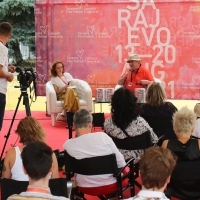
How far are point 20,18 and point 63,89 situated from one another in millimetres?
8019

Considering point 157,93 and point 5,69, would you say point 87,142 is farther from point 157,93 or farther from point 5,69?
point 5,69

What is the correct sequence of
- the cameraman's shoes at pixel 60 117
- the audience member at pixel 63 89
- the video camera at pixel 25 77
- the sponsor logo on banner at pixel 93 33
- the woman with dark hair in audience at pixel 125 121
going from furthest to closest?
1. the sponsor logo on banner at pixel 93 33
2. the cameraman's shoes at pixel 60 117
3. the audience member at pixel 63 89
4. the video camera at pixel 25 77
5. the woman with dark hair in audience at pixel 125 121

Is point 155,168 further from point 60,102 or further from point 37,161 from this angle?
point 60,102

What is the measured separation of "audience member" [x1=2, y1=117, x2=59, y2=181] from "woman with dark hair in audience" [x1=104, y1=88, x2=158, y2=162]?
3.23ft

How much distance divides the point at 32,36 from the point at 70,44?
18.8 feet

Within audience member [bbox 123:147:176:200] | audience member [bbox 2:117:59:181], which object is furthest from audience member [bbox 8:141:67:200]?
audience member [bbox 2:117:59:181]

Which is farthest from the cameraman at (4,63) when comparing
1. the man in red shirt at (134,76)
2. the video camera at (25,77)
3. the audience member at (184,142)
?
the man in red shirt at (134,76)

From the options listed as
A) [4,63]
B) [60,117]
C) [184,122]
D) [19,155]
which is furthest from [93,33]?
[19,155]

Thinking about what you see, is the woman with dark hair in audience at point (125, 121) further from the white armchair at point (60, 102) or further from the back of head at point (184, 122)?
the white armchair at point (60, 102)

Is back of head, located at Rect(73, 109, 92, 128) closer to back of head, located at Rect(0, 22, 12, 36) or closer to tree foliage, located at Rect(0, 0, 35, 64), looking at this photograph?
back of head, located at Rect(0, 22, 12, 36)

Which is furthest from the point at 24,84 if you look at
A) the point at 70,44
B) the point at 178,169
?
the point at 70,44

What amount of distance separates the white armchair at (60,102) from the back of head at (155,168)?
6.42 m

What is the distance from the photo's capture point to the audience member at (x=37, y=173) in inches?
104

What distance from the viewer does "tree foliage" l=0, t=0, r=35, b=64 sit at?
16188 millimetres
